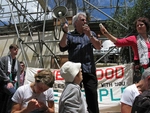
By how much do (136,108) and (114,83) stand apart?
114 inches

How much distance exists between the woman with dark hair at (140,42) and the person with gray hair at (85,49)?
17 cm

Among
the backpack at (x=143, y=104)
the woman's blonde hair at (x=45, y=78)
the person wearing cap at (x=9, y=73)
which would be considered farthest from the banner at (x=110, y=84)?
the backpack at (x=143, y=104)

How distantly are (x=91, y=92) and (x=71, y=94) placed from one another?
0.61 m

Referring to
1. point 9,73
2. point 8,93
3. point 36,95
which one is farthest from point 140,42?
point 9,73

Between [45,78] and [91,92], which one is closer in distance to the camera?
[45,78]

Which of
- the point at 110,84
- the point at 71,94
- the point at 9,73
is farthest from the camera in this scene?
the point at 110,84

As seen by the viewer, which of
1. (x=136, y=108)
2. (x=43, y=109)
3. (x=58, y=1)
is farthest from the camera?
(x=58, y=1)

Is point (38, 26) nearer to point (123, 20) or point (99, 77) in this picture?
point (123, 20)

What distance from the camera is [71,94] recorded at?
1757 mm

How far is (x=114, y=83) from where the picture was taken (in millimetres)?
4258

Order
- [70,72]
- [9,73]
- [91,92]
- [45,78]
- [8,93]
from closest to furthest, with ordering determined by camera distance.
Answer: [70,72], [45,78], [91,92], [8,93], [9,73]

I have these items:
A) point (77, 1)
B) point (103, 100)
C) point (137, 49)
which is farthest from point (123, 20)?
point (137, 49)

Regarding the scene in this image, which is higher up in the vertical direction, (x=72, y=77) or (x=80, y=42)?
(x=80, y=42)

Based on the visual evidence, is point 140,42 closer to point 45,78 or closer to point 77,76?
point 77,76
